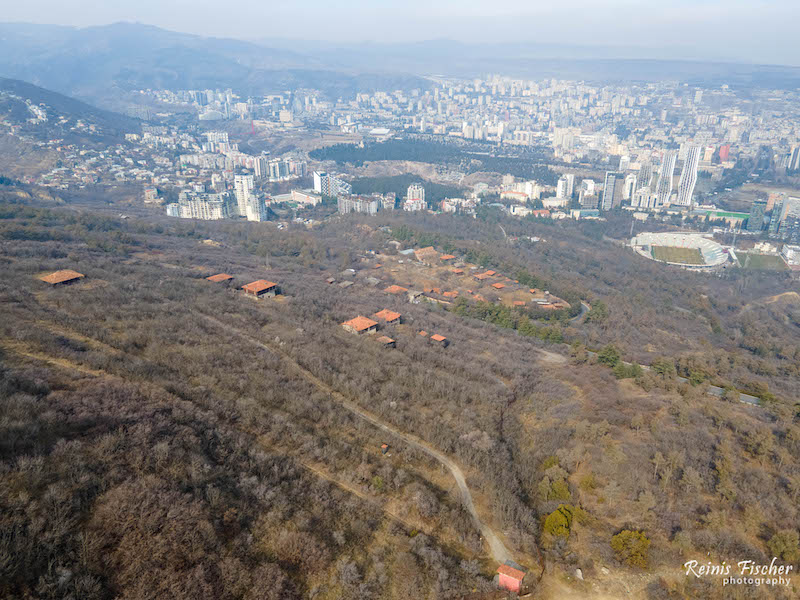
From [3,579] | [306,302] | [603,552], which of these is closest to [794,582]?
[603,552]

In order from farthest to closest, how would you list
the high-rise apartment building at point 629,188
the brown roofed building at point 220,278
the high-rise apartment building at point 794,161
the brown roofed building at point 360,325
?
1. the high-rise apartment building at point 794,161
2. the high-rise apartment building at point 629,188
3. the brown roofed building at point 220,278
4. the brown roofed building at point 360,325

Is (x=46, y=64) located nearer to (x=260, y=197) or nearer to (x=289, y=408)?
(x=260, y=197)

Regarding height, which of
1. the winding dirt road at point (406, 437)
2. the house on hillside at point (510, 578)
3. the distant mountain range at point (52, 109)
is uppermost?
the distant mountain range at point (52, 109)

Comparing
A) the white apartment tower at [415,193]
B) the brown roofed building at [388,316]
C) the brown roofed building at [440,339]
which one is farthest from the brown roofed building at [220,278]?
the white apartment tower at [415,193]

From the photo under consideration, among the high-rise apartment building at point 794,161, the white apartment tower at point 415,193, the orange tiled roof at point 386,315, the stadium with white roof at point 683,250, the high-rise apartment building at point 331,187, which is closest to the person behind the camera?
the orange tiled roof at point 386,315

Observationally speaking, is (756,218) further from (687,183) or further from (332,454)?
(332,454)

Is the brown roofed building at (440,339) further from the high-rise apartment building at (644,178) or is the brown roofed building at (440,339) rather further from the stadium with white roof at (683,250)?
the high-rise apartment building at (644,178)
